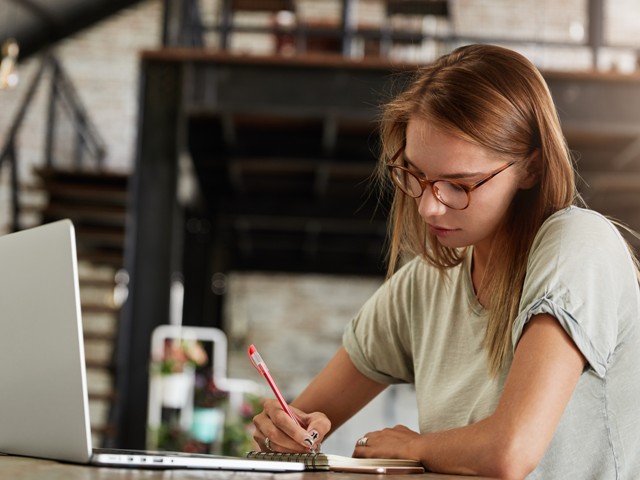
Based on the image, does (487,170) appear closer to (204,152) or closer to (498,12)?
(204,152)

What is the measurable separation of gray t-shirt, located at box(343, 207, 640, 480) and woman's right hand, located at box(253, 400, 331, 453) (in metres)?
0.17

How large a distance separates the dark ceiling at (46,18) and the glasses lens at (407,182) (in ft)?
34.8

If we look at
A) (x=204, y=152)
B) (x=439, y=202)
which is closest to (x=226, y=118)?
(x=204, y=152)

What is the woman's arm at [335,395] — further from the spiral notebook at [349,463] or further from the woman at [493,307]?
the spiral notebook at [349,463]

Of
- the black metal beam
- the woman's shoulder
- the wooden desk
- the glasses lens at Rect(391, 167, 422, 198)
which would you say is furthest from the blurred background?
the wooden desk

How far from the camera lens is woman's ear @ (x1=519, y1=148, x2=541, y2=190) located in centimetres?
147

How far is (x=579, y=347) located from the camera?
124 centimetres

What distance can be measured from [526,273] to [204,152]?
17.9 ft

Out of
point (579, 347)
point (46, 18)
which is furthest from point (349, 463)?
point (46, 18)

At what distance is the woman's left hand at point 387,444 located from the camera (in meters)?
1.35

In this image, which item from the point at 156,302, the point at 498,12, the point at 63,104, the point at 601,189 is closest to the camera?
the point at 156,302

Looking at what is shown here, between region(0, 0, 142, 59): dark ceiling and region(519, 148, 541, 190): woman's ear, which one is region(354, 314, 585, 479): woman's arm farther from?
region(0, 0, 142, 59): dark ceiling

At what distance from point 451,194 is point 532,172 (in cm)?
14

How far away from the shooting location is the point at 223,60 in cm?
531
